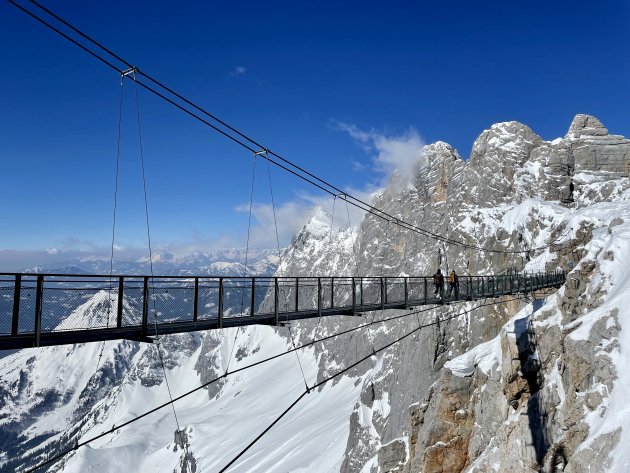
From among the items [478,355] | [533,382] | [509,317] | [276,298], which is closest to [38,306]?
[276,298]

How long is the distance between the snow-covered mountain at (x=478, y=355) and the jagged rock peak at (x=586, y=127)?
11.6 inches

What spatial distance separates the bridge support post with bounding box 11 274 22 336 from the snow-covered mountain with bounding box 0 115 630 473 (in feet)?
4.44

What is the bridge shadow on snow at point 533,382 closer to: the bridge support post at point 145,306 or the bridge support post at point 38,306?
Answer: the bridge support post at point 145,306

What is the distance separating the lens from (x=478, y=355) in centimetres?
3312

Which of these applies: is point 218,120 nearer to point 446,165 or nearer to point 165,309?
point 165,309

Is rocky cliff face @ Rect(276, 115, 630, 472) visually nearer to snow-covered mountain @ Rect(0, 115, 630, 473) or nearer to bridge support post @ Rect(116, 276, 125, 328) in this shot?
snow-covered mountain @ Rect(0, 115, 630, 473)

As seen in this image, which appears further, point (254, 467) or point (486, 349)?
point (254, 467)

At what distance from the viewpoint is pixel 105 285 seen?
11562mm

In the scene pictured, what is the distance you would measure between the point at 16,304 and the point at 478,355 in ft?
98.8

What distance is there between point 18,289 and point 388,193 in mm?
147165

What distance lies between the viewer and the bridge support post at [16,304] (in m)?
9.25

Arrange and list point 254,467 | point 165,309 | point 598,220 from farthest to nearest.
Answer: point 254,467 < point 598,220 < point 165,309

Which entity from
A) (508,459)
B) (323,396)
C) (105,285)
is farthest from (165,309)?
(323,396)

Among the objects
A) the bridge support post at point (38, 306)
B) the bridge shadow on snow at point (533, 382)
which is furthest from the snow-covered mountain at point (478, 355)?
the bridge support post at point (38, 306)
